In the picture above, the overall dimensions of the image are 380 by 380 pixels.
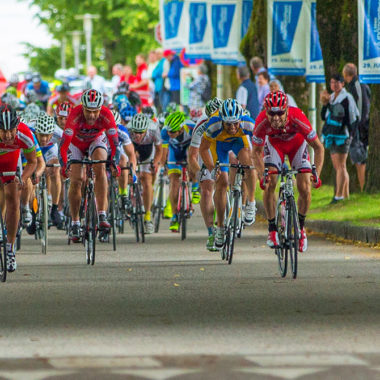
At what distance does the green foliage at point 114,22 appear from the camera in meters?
70.3

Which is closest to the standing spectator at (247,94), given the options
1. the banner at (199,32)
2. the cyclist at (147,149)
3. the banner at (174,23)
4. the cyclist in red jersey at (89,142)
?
the cyclist at (147,149)

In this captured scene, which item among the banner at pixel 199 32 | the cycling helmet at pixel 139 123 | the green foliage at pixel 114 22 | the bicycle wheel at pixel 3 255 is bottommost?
the bicycle wheel at pixel 3 255

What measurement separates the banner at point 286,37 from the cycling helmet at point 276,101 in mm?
10366

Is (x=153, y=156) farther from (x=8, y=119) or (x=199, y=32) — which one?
(x=199, y=32)

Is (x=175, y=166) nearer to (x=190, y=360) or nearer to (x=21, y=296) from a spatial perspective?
(x=21, y=296)

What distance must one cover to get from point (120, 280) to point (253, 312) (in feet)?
9.77

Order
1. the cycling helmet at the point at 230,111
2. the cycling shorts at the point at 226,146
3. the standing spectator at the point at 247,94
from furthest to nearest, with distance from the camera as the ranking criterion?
the standing spectator at the point at 247,94 → the cycling shorts at the point at 226,146 → the cycling helmet at the point at 230,111

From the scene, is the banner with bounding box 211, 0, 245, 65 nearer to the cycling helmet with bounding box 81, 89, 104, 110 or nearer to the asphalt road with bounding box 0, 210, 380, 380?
the asphalt road with bounding box 0, 210, 380, 380

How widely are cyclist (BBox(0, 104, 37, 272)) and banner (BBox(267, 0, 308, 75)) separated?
35.7 ft

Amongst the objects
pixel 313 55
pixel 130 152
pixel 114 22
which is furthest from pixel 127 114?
pixel 114 22

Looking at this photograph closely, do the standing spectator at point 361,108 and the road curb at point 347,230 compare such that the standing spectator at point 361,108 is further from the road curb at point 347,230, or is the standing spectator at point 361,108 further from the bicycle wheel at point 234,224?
the bicycle wheel at point 234,224

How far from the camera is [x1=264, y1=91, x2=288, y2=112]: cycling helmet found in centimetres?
1421

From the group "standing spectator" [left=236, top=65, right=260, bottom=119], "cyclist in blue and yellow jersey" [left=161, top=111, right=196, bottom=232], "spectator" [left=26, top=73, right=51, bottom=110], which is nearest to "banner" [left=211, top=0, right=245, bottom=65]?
"standing spectator" [left=236, top=65, right=260, bottom=119]

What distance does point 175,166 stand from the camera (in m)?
20.9
